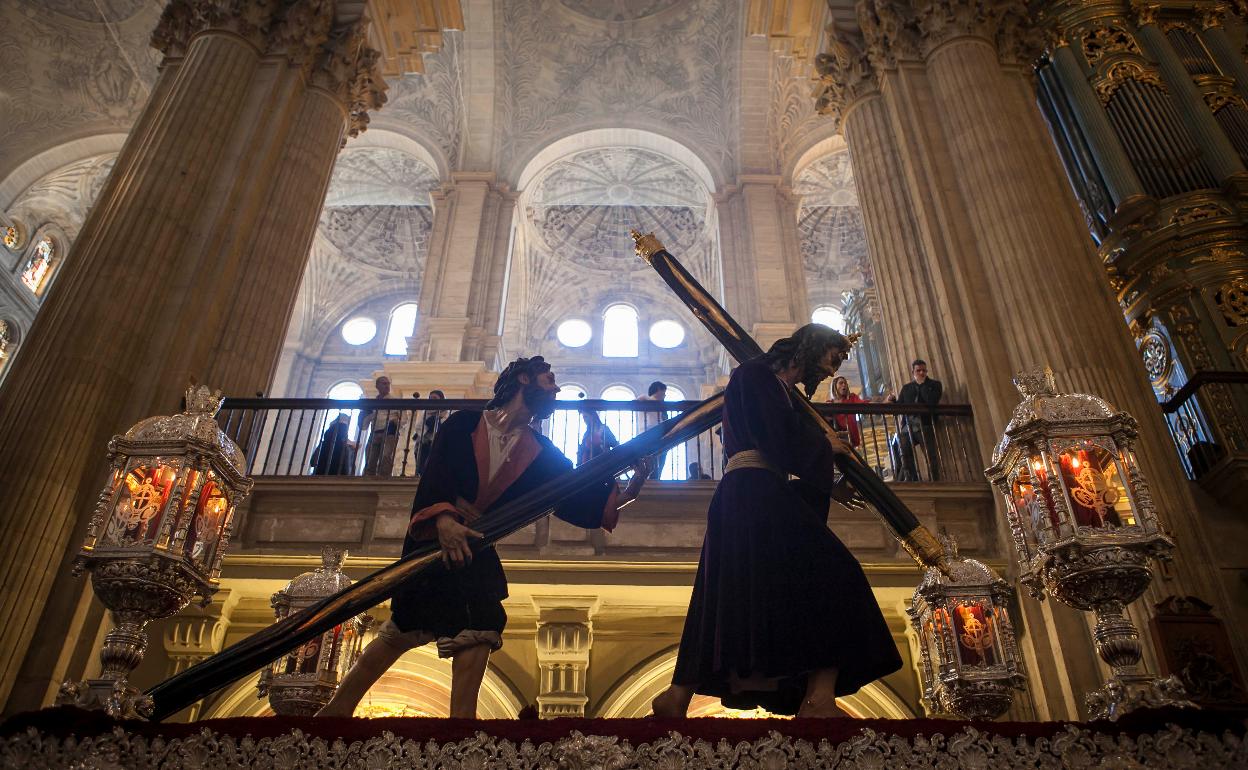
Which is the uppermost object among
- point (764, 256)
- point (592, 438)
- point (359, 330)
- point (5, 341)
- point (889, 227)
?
point (359, 330)

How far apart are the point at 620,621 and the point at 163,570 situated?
15.2 feet

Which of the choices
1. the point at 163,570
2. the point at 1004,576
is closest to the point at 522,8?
the point at 1004,576

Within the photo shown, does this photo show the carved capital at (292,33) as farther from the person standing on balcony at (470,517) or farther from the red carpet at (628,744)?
the red carpet at (628,744)

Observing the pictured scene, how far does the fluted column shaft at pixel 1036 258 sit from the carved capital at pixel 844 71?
840 mm

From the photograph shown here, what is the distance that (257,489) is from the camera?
7484 mm

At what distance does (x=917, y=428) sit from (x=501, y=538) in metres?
5.91

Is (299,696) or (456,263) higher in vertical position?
(456,263)

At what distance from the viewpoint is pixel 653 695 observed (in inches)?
303

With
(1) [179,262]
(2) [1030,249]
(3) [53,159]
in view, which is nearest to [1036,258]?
(2) [1030,249]

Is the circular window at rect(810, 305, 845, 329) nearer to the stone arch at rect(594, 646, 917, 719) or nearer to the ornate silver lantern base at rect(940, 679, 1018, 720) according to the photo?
the stone arch at rect(594, 646, 917, 719)

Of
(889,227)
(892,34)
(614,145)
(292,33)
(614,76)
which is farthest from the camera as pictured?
(614,145)

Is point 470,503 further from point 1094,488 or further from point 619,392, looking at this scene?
point 619,392

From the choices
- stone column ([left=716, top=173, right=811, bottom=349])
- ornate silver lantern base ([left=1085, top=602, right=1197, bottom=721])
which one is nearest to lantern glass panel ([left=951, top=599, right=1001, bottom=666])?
ornate silver lantern base ([left=1085, top=602, right=1197, bottom=721])

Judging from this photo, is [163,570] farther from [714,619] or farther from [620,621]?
[620,621]
